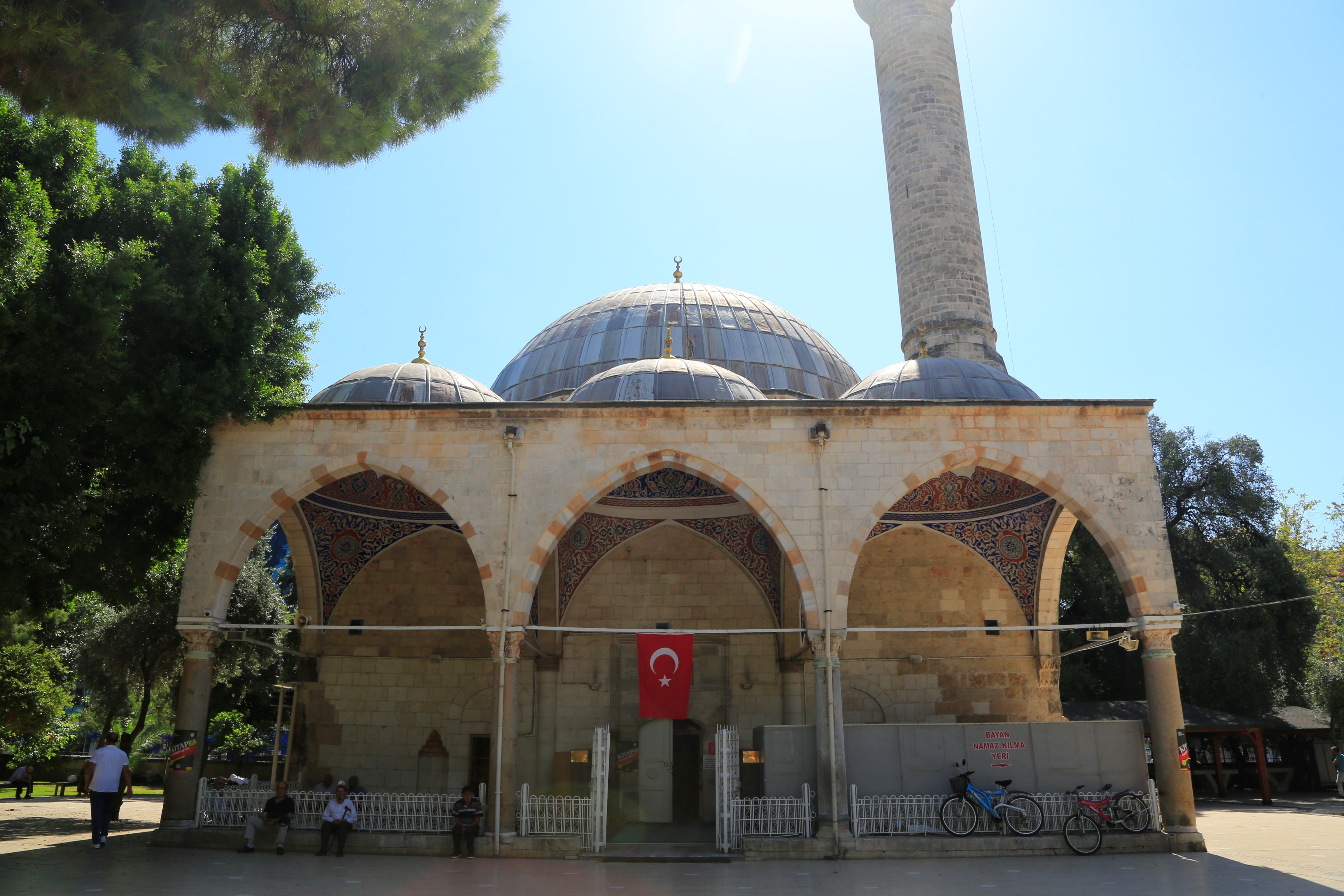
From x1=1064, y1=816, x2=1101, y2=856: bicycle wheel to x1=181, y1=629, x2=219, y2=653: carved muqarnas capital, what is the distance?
8.40 m

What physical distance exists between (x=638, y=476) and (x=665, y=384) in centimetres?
198

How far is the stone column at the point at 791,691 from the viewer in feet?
39.1

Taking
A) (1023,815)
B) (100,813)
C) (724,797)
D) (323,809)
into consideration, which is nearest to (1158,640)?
(1023,815)

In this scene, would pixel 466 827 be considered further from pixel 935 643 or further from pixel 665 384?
pixel 935 643

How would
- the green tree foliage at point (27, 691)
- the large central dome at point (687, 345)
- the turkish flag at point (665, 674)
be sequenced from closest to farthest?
the turkish flag at point (665, 674), the green tree foliage at point (27, 691), the large central dome at point (687, 345)

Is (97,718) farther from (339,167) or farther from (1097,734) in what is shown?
(1097,734)

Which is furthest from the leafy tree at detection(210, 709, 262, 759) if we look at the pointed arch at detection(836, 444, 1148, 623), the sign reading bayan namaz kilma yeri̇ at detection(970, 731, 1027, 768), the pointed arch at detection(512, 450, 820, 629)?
the sign reading bayan namaz kilma yeri̇ at detection(970, 731, 1027, 768)

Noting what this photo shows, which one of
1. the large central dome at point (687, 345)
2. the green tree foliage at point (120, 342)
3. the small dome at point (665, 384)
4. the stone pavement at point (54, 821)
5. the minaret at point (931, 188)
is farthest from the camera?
the large central dome at point (687, 345)

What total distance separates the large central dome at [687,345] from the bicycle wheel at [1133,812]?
24.9 ft

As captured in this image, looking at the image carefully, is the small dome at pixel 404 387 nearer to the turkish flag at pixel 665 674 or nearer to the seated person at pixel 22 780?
the turkish flag at pixel 665 674

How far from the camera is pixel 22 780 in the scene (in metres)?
15.1

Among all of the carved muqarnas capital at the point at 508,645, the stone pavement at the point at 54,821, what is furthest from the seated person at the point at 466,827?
the stone pavement at the point at 54,821

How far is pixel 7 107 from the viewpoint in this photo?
762 centimetres

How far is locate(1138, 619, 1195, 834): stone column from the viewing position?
8.46 m
